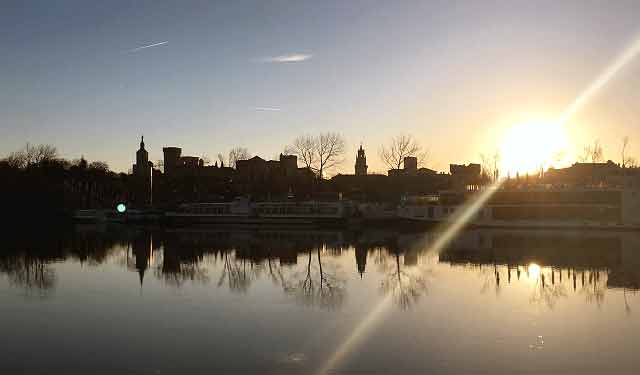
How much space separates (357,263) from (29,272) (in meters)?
16.7

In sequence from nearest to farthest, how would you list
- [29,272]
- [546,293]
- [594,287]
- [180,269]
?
[546,293], [594,287], [29,272], [180,269]

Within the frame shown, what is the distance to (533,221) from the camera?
57.0 meters

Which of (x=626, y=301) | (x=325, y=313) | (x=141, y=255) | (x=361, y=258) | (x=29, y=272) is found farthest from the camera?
(x=141, y=255)

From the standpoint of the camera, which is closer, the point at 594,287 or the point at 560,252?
the point at 594,287

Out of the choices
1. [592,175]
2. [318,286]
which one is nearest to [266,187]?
[592,175]

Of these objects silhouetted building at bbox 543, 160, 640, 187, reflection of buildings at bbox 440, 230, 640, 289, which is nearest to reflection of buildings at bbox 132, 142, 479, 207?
silhouetted building at bbox 543, 160, 640, 187

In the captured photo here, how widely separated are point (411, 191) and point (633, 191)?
65.5 meters

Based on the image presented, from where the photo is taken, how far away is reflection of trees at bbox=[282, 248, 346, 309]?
2003 cm

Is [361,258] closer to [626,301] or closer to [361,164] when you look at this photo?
[626,301]

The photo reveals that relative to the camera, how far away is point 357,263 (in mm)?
31562

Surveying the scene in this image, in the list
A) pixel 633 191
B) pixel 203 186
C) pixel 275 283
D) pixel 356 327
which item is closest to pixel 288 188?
pixel 203 186

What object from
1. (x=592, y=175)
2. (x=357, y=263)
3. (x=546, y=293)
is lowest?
(x=357, y=263)

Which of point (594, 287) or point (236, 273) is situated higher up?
point (594, 287)

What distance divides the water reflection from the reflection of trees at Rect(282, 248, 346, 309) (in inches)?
1.5
